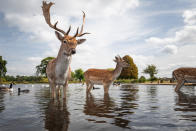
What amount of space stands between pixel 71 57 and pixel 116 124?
4.01 metres

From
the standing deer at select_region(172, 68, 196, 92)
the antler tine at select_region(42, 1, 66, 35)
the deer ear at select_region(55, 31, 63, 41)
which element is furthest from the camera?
the standing deer at select_region(172, 68, 196, 92)

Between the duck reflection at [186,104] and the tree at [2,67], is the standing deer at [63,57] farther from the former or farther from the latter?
the tree at [2,67]

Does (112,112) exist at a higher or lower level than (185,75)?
lower

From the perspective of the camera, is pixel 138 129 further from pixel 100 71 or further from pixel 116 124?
pixel 100 71

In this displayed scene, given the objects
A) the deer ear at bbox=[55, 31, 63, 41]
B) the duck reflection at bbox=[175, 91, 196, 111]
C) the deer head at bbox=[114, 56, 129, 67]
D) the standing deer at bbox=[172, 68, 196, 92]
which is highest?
the deer ear at bbox=[55, 31, 63, 41]

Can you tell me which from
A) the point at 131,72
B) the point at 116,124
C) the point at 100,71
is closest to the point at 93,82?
the point at 100,71

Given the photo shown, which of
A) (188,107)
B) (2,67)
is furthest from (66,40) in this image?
(2,67)

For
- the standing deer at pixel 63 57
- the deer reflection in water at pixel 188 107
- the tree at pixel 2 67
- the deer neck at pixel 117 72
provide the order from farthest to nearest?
the tree at pixel 2 67, the deer neck at pixel 117 72, the standing deer at pixel 63 57, the deer reflection in water at pixel 188 107

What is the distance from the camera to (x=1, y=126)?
379 cm

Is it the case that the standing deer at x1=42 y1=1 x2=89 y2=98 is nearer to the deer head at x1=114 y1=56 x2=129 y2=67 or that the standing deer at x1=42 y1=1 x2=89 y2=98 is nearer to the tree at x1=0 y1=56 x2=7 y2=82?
the deer head at x1=114 y1=56 x2=129 y2=67

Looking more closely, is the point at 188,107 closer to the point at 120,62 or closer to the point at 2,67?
the point at 120,62

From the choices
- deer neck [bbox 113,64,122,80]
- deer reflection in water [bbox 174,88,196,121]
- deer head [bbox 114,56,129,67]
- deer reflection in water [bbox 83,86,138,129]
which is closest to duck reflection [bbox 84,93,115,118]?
deer reflection in water [bbox 83,86,138,129]

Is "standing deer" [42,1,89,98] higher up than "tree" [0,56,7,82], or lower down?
lower down

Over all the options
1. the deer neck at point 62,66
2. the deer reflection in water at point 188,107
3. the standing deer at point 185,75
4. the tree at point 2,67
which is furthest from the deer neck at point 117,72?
the tree at point 2,67
